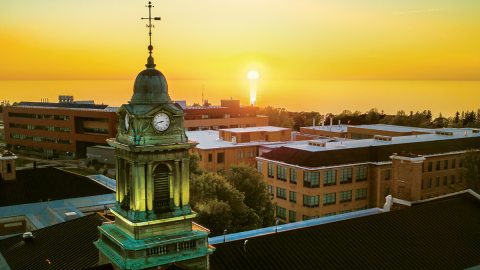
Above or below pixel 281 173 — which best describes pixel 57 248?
above

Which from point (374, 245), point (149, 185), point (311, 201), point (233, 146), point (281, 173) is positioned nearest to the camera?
point (149, 185)

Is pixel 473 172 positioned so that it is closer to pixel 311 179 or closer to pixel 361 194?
pixel 361 194

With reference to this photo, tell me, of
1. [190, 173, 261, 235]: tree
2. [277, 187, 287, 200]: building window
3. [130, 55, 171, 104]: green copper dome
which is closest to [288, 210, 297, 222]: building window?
[277, 187, 287, 200]: building window

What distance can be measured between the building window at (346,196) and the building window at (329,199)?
5.09ft

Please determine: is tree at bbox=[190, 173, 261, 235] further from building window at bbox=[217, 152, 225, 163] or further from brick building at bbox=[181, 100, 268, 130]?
brick building at bbox=[181, 100, 268, 130]

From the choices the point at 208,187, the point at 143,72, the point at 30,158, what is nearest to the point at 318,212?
the point at 208,187

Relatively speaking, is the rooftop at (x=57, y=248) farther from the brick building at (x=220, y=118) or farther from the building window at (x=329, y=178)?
the brick building at (x=220, y=118)

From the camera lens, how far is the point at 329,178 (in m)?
71.6

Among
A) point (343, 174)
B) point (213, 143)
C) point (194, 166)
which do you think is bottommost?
point (343, 174)

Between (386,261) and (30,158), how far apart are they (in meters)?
131

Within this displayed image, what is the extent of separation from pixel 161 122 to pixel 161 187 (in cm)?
323

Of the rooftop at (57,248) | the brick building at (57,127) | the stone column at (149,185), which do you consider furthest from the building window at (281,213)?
the brick building at (57,127)

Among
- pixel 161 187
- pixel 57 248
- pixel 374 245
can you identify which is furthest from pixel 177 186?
pixel 374 245

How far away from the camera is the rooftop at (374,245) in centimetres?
3073
